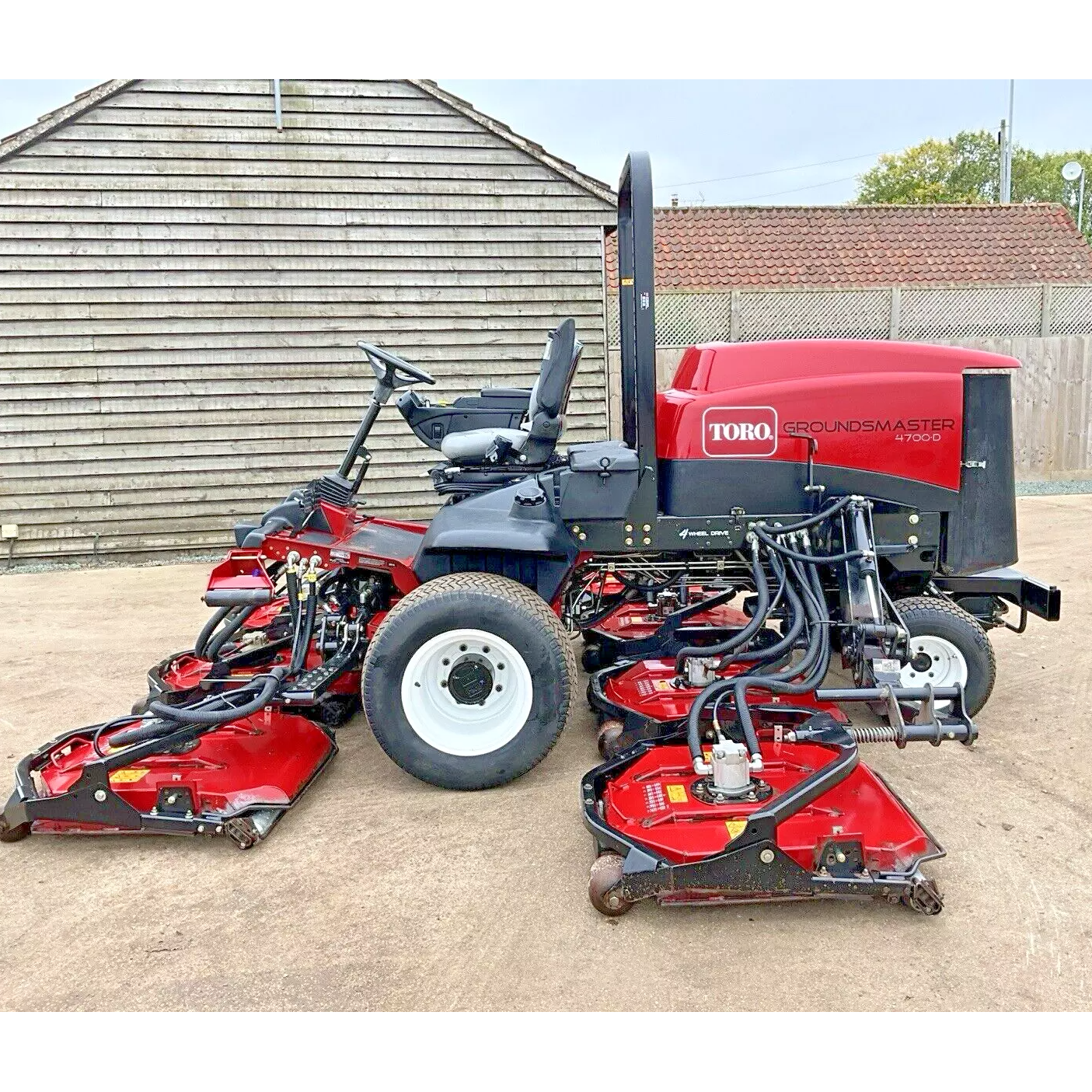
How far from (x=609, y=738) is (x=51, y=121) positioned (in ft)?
25.7

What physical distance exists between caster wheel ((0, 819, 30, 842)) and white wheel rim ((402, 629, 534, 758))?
1.38 meters

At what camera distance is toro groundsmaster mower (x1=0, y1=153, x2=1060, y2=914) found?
10.7 feet

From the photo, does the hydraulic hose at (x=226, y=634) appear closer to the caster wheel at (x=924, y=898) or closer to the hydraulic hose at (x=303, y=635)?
the hydraulic hose at (x=303, y=635)

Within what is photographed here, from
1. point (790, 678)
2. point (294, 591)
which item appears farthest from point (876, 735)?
point (294, 591)

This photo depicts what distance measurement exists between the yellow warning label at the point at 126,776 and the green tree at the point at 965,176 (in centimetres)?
3706

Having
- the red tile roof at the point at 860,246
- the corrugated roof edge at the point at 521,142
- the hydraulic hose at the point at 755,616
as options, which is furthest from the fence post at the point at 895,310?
the hydraulic hose at the point at 755,616

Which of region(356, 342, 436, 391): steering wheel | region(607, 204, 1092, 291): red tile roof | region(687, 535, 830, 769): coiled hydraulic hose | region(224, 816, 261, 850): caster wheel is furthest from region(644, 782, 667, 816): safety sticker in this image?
region(607, 204, 1092, 291): red tile roof

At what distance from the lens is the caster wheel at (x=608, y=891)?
276 centimetres

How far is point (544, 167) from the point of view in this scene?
9.05 meters

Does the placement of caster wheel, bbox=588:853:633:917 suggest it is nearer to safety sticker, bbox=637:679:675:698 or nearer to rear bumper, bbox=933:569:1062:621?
safety sticker, bbox=637:679:675:698

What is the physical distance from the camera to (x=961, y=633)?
421cm

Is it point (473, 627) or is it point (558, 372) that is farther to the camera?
point (558, 372)

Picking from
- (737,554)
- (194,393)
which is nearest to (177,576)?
(194,393)

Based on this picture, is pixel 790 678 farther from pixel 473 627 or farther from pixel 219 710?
pixel 219 710
